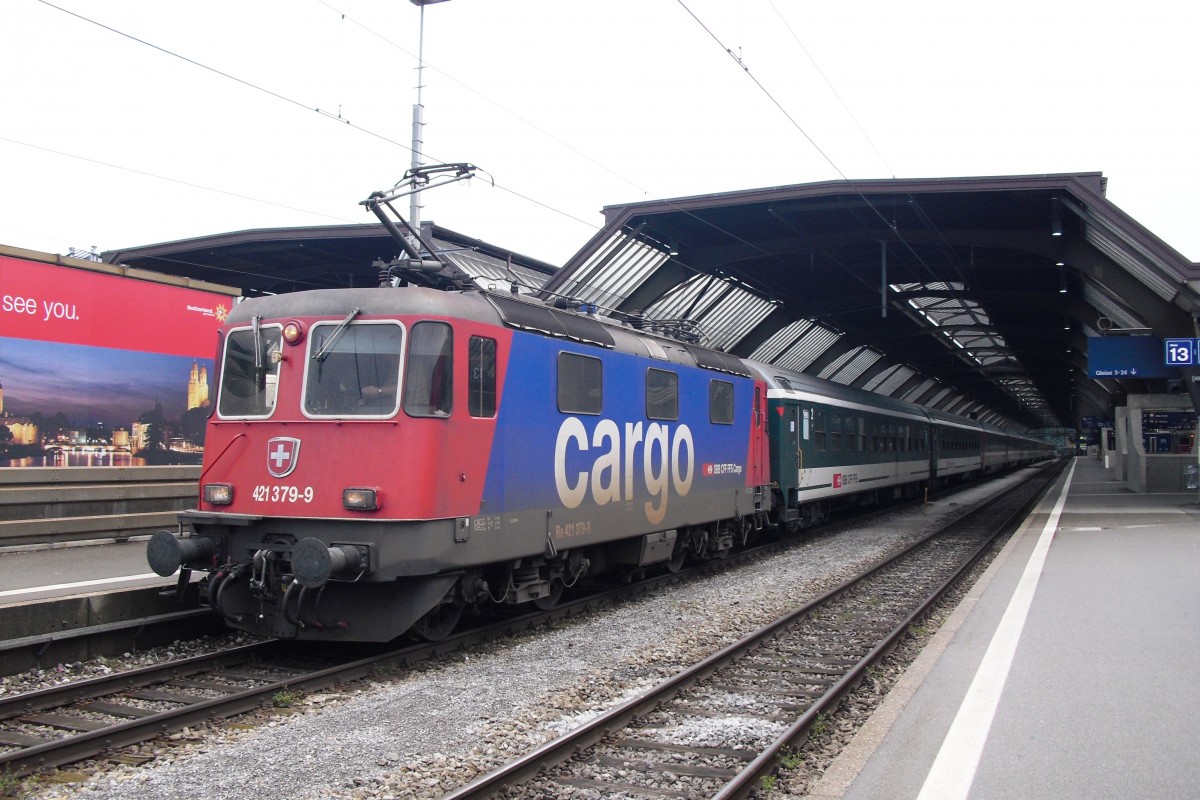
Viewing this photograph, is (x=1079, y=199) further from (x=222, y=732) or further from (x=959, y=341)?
(x=959, y=341)

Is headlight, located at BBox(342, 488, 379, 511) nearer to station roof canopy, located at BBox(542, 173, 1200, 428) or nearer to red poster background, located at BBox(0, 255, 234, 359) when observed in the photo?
station roof canopy, located at BBox(542, 173, 1200, 428)

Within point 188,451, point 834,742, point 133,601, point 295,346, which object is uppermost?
point 295,346

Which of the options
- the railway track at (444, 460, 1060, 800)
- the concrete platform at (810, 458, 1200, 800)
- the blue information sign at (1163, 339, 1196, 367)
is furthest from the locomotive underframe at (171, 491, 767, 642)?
the blue information sign at (1163, 339, 1196, 367)

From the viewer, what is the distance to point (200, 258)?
22016 millimetres

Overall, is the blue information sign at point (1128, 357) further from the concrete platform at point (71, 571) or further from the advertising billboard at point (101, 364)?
the concrete platform at point (71, 571)

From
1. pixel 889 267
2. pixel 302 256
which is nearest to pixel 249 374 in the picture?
pixel 302 256

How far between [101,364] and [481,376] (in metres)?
7.76

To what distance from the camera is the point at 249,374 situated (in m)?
8.23

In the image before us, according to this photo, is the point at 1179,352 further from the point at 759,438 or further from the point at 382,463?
the point at 382,463

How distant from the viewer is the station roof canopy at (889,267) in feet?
59.8

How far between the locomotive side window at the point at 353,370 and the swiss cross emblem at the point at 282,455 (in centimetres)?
31

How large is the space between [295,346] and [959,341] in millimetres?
37849

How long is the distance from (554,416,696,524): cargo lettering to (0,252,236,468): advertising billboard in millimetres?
5159

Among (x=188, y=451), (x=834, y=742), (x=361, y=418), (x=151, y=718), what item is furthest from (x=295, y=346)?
(x=188, y=451)
